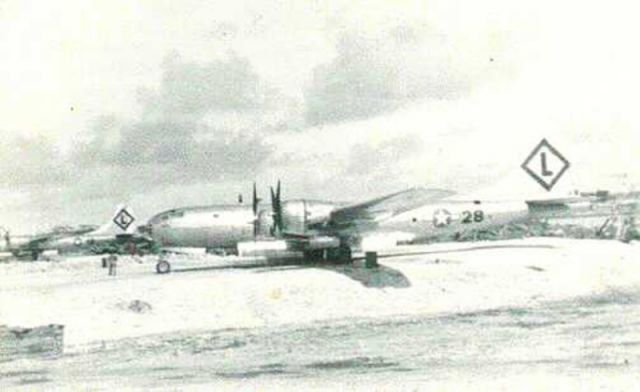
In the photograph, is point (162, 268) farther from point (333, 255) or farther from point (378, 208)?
point (378, 208)

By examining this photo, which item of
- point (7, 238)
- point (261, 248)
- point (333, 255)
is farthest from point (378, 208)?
point (7, 238)

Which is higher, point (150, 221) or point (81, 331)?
point (150, 221)

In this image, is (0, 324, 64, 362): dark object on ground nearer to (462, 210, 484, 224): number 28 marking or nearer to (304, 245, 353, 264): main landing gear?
(304, 245, 353, 264): main landing gear

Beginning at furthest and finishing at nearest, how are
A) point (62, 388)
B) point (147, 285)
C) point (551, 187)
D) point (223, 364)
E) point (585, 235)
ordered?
point (585, 235) → point (551, 187) → point (147, 285) → point (223, 364) → point (62, 388)

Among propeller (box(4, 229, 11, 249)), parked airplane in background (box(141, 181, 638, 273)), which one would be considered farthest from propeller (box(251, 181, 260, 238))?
propeller (box(4, 229, 11, 249))

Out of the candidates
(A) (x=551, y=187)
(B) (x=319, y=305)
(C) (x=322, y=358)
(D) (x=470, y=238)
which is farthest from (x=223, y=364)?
(D) (x=470, y=238)

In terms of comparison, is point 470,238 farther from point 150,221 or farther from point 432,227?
point 150,221
